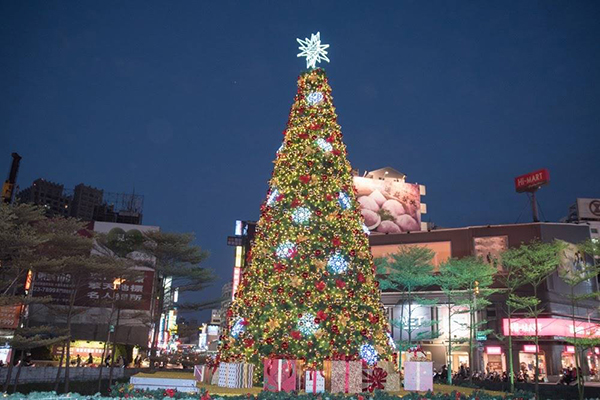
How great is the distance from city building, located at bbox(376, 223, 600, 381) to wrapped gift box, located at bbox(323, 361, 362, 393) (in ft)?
65.7

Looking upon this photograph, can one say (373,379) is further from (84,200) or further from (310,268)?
(84,200)

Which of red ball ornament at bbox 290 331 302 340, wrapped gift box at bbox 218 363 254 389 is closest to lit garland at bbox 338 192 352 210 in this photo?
red ball ornament at bbox 290 331 302 340

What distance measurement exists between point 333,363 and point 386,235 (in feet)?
92.3

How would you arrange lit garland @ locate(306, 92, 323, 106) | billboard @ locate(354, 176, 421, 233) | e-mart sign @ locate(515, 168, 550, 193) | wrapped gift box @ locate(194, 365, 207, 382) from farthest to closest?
billboard @ locate(354, 176, 421, 233) < e-mart sign @ locate(515, 168, 550, 193) < lit garland @ locate(306, 92, 323, 106) < wrapped gift box @ locate(194, 365, 207, 382)

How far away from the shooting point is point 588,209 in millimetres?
46531

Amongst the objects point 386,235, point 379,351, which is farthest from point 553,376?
point 379,351

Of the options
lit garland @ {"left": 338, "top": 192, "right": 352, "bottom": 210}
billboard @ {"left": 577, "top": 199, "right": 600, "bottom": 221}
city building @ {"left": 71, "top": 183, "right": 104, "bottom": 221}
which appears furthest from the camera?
city building @ {"left": 71, "top": 183, "right": 104, "bottom": 221}

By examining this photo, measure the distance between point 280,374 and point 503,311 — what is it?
83.9 ft

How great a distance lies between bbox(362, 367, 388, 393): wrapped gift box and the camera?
1415cm

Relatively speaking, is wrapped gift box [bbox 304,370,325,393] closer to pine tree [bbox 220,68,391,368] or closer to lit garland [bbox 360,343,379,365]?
pine tree [bbox 220,68,391,368]

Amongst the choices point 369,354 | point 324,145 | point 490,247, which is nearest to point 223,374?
point 369,354

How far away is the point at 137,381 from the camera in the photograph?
39.2ft

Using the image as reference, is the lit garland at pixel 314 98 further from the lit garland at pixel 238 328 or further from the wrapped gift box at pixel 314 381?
the wrapped gift box at pixel 314 381

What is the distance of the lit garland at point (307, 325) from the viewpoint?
14898mm
